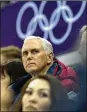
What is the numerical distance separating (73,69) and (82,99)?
0.38m

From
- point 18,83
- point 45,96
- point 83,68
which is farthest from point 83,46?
point 45,96

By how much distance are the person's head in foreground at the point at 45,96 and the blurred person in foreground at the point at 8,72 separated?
26cm

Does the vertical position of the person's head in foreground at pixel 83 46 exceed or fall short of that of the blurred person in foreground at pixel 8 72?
it exceeds it

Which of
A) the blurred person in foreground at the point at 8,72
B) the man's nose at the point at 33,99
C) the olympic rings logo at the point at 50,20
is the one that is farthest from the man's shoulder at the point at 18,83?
the olympic rings logo at the point at 50,20

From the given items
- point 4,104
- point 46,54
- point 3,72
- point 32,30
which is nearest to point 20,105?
point 4,104

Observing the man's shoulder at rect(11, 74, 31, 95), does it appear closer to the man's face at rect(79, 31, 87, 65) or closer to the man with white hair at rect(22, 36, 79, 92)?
the man with white hair at rect(22, 36, 79, 92)

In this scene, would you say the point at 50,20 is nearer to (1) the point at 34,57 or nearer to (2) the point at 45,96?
(1) the point at 34,57

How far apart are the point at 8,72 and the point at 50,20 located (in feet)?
15.7

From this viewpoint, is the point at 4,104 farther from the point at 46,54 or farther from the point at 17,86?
the point at 46,54

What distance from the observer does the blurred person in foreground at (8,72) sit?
9.82 ft

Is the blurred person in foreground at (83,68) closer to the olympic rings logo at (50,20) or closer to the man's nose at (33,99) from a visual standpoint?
the man's nose at (33,99)

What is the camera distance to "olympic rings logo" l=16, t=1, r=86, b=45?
7355 mm

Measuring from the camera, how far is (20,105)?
2.84m

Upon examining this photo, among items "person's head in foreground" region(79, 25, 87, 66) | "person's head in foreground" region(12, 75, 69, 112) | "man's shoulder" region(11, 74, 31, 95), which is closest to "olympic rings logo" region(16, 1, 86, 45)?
"person's head in foreground" region(79, 25, 87, 66)
